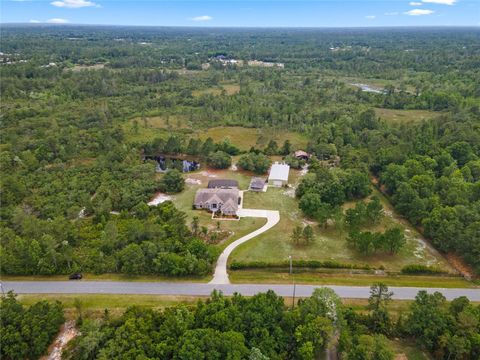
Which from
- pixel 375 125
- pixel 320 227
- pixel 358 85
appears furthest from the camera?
pixel 358 85

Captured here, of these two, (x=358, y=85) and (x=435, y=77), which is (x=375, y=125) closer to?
(x=358, y=85)

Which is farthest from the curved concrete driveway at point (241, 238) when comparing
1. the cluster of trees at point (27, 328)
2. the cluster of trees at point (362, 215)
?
the cluster of trees at point (27, 328)

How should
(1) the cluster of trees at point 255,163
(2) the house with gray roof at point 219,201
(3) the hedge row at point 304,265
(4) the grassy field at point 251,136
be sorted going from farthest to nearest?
(4) the grassy field at point 251,136 → (1) the cluster of trees at point 255,163 → (2) the house with gray roof at point 219,201 → (3) the hedge row at point 304,265

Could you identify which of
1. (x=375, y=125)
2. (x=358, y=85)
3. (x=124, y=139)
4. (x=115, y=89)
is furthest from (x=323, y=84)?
(x=124, y=139)

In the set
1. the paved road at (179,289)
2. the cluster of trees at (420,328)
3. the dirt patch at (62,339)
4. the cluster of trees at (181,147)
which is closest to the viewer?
the cluster of trees at (420,328)

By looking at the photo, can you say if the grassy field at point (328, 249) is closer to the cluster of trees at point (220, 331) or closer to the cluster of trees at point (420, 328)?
→ the cluster of trees at point (420, 328)

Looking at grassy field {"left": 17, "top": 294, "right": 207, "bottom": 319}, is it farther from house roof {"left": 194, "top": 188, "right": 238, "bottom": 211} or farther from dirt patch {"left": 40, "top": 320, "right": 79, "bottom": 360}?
house roof {"left": 194, "top": 188, "right": 238, "bottom": 211}

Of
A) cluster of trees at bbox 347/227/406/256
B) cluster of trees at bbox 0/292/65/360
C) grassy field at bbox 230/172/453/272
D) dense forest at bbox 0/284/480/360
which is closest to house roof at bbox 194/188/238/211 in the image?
grassy field at bbox 230/172/453/272
